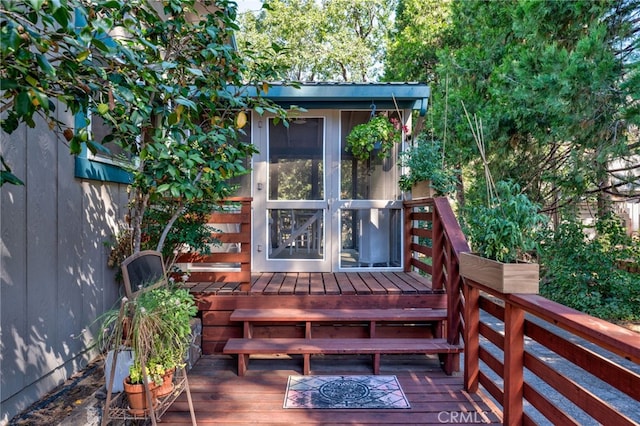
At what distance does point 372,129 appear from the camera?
394 centimetres

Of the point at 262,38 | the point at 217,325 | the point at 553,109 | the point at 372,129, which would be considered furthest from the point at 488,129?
the point at 262,38

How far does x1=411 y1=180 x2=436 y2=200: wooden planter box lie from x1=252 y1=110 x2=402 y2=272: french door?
402mm

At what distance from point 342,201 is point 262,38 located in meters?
11.5

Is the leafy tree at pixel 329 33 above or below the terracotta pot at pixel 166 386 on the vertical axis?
above

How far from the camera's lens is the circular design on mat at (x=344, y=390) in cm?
238

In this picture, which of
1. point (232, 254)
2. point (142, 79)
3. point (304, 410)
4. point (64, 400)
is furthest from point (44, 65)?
point (232, 254)

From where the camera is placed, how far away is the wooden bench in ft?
8.72

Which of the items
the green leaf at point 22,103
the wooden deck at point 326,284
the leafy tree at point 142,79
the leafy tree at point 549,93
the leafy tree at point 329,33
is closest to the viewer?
the green leaf at point 22,103

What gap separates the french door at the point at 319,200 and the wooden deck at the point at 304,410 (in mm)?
1433

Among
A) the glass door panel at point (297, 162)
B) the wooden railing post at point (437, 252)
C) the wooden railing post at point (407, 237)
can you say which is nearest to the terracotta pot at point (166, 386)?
the wooden railing post at point (437, 252)

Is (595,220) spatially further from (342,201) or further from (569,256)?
(342,201)

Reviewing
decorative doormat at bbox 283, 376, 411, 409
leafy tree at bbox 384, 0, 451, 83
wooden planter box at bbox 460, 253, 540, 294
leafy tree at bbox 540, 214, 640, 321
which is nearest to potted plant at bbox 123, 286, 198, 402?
decorative doormat at bbox 283, 376, 411, 409

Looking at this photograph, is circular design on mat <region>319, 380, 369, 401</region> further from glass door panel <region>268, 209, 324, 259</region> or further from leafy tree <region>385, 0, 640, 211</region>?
leafy tree <region>385, 0, 640, 211</region>

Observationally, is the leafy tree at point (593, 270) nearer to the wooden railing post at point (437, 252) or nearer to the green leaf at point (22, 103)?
the wooden railing post at point (437, 252)
